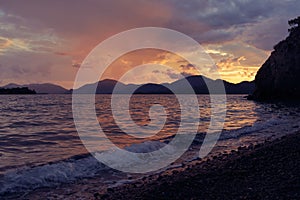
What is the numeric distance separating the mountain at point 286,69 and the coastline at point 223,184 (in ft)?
178

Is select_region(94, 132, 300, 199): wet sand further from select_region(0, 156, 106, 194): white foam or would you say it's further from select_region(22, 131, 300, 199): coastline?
select_region(0, 156, 106, 194): white foam

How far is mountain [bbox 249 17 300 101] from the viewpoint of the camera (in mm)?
58062

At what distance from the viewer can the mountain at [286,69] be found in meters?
58.1

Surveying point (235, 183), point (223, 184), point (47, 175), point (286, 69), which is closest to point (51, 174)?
point (47, 175)

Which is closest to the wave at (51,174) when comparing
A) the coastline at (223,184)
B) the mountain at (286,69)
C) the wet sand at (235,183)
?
the coastline at (223,184)

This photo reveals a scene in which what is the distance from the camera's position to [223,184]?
7.03 m

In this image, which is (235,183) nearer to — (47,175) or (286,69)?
(47,175)

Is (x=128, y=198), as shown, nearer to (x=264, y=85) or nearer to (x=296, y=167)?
(x=296, y=167)

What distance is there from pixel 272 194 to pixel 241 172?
77.7 inches

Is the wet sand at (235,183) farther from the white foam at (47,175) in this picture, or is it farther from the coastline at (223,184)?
the white foam at (47,175)

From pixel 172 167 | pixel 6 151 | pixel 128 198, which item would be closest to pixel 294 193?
pixel 128 198

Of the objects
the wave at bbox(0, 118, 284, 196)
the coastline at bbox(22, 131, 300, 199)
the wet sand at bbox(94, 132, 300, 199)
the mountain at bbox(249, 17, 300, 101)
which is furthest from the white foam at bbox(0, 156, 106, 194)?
the mountain at bbox(249, 17, 300, 101)

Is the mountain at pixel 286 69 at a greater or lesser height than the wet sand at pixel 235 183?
greater

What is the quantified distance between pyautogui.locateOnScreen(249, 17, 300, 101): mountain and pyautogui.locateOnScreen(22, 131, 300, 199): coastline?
5436cm
